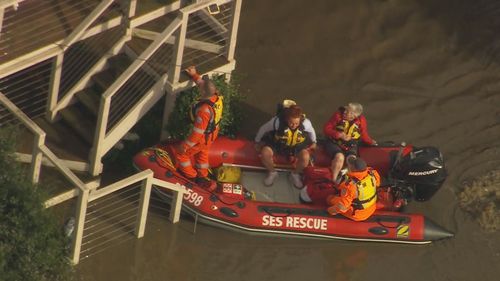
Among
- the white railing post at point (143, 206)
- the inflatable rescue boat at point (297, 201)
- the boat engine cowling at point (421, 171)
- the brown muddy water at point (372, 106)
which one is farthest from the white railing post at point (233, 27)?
the boat engine cowling at point (421, 171)

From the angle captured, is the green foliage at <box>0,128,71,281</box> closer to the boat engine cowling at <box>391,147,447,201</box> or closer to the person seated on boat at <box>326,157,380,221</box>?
the person seated on boat at <box>326,157,380,221</box>

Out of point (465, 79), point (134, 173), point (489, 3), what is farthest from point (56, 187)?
point (489, 3)

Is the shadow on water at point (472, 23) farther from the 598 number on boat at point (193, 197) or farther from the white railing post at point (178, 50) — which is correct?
the 598 number on boat at point (193, 197)

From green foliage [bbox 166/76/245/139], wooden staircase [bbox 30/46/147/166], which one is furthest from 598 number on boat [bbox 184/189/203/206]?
wooden staircase [bbox 30/46/147/166]

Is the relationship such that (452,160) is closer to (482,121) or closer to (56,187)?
(482,121)

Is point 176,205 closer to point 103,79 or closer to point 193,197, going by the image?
point 193,197
